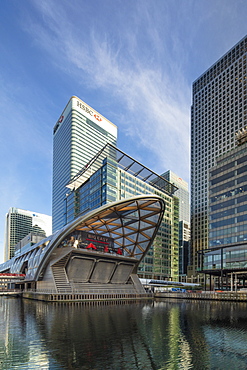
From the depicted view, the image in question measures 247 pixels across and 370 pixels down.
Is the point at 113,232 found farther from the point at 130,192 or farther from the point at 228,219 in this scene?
the point at 130,192

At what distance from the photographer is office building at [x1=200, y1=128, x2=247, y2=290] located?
8539cm

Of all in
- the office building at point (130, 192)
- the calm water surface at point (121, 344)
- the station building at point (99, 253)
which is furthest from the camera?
the office building at point (130, 192)

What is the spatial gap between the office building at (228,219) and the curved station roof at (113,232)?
2010 centimetres

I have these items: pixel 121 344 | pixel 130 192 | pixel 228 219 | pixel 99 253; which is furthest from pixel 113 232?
pixel 121 344


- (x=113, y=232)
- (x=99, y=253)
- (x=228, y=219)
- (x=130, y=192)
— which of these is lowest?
(x=99, y=253)

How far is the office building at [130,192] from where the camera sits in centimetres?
12500

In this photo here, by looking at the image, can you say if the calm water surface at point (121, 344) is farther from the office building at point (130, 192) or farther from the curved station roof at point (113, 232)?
the office building at point (130, 192)

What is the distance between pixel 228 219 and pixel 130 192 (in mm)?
52328

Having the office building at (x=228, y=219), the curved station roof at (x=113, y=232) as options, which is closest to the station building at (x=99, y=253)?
the curved station roof at (x=113, y=232)

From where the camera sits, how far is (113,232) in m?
87.8

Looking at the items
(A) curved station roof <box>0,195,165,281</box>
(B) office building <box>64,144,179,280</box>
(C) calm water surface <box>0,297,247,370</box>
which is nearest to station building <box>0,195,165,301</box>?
(A) curved station roof <box>0,195,165,281</box>

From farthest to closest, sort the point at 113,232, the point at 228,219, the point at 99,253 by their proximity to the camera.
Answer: the point at 228,219, the point at 113,232, the point at 99,253

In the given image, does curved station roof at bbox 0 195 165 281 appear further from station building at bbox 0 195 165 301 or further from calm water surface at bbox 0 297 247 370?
calm water surface at bbox 0 297 247 370

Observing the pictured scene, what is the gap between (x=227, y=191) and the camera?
9306 cm
